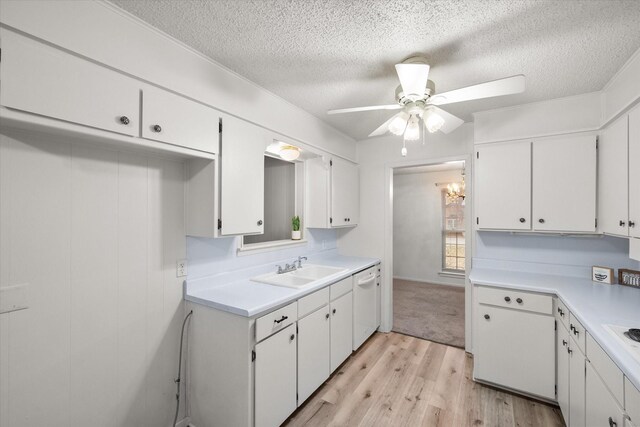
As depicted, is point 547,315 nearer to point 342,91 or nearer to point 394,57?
point 394,57

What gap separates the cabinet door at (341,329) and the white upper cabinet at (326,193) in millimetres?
823

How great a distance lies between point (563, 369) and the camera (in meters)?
1.88

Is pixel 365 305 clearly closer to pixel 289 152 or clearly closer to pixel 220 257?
pixel 220 257

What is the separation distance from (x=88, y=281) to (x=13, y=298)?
0.27 m

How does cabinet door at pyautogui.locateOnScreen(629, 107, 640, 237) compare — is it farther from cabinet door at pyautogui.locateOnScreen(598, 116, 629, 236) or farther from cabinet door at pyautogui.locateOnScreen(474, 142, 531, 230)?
cabinet door at pyautogui.locateOnScreen(474, 142, 531, 230)

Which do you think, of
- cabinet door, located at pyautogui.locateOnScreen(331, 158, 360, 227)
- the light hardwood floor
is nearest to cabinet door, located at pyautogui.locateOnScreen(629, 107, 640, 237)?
the light hardwood floor

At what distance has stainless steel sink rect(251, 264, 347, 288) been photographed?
2372 mm

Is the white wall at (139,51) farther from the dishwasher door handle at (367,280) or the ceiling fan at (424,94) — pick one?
the dishwasher door handle at (367,280)

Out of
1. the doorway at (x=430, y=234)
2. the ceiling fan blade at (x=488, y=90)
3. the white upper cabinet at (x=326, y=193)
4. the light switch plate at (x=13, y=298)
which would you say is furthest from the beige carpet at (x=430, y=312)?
the light switch plate at (x=13, y=298)

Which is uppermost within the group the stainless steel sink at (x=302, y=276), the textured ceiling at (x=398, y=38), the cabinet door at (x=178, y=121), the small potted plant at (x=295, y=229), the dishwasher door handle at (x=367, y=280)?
the textured ceiling at (x=398, y=38)

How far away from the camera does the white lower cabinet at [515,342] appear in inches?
80.8

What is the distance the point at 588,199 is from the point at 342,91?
2145 mm

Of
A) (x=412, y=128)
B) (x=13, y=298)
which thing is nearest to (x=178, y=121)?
(x=13, y=298)

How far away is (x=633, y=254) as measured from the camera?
1.73 meters
